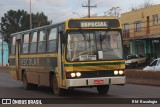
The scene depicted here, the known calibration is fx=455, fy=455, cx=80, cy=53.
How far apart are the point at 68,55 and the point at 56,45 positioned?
134cm

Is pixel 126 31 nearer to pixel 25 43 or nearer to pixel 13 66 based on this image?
pixel 13 66

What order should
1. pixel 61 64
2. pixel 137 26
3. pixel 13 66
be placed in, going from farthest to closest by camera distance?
pixel 137 26, pixel 13 66, pixel 61 64

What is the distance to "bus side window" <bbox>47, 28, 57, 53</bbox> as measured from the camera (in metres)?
18.9

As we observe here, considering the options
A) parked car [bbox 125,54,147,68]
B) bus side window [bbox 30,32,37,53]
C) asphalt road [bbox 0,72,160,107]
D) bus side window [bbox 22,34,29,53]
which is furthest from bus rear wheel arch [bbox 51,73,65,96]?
parked car [bbox 125,54,147,68]

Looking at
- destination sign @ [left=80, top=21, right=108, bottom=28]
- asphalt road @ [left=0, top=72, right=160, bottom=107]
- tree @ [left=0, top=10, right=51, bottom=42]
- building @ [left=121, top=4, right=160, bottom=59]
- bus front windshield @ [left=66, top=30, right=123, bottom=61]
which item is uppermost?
tree @ [left=0, top=10, right=51, bottom=42]

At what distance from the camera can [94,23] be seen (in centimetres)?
1792

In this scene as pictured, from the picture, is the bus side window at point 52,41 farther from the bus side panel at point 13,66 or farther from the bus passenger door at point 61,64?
the bus side panel at point 13,66

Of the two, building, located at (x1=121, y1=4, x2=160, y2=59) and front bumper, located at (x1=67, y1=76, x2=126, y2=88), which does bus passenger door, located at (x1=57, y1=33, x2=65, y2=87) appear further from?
building, located at (x1=121, y1=4, x2=160, y2=59)

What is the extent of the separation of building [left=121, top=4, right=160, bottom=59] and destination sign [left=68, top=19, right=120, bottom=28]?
121ft

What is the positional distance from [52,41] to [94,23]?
2307 mm

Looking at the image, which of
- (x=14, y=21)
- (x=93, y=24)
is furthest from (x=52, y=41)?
(x=14, y=21)

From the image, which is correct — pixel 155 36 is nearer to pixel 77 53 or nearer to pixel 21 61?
pixel 21 61

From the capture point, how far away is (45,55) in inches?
790

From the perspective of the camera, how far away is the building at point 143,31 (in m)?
58.0
